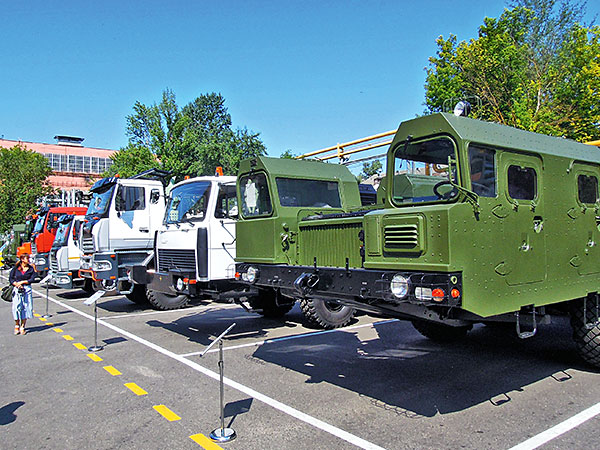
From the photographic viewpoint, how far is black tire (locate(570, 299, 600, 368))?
6031mm

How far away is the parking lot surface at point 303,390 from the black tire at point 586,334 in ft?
0.91

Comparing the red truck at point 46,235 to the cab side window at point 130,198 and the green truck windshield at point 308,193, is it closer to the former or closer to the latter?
the cab side window at point 130,198

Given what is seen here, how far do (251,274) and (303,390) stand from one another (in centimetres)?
168

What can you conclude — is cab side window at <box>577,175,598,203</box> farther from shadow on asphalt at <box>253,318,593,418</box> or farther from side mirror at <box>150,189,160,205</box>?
side mirror at <box>150,189,160,205</box>

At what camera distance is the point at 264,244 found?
22.3 feet

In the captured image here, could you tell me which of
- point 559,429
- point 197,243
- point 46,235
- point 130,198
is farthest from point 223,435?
point 46,235

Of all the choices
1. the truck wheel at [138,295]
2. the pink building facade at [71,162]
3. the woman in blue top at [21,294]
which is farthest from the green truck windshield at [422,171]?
the pink building facade at [71,162]

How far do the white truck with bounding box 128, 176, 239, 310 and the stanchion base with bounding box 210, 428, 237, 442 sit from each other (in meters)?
3.52

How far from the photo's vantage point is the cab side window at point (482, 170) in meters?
4.67

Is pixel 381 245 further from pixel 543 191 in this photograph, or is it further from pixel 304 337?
pixel 304 337

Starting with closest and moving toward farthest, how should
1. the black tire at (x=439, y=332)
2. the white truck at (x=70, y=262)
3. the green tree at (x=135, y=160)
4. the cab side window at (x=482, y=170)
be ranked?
the cab side window at (x=482, y=170) → the black tire at (x=439, y=332) → the white truck at (x=70, y=262) → the green tree at (x=135, y=160)

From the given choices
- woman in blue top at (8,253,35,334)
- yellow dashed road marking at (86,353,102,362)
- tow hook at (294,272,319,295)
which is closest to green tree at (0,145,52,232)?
woman in blue top at (8,253,35,334)

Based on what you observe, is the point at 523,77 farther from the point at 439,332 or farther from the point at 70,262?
the point at 70,262

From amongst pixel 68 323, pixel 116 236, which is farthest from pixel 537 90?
pixel 68 323
